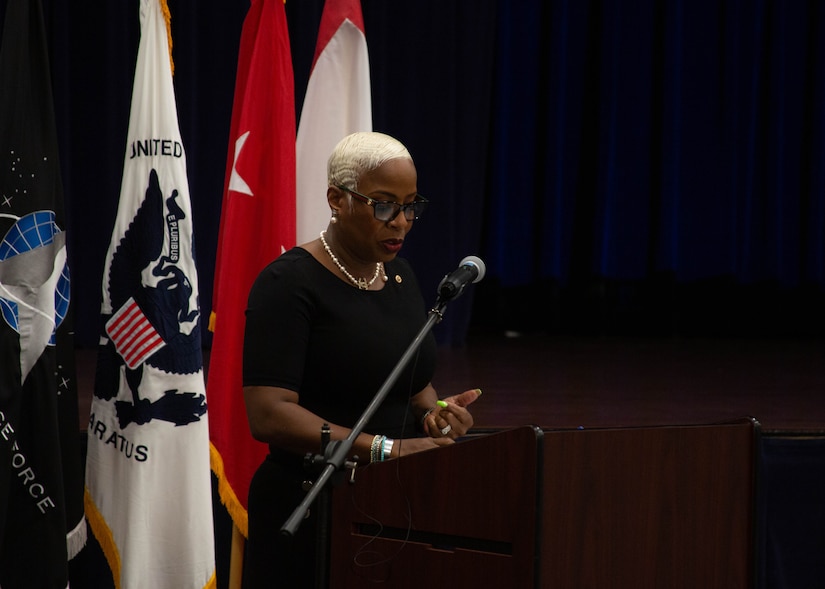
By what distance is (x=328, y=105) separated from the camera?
332 cm

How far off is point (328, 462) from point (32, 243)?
4.45 feet

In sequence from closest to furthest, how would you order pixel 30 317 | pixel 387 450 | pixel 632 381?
pixel 387 450 < pixel 30 317 < pixel 632 381

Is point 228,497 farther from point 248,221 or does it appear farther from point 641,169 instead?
point 641,169

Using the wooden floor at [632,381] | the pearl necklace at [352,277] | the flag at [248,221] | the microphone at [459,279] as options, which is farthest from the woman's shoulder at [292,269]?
the wooden floor at [632,381]

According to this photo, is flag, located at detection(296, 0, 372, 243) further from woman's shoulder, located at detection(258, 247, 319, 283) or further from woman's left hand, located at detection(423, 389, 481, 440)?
woman's left hand, located at detection(423, 389, 481, 440)

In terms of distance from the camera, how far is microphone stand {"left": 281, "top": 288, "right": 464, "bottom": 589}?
1.48 metres

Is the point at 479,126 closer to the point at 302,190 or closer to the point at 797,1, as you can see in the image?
the point at 797,1

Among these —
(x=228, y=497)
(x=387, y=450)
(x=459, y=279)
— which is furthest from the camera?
(x=228, y=497)

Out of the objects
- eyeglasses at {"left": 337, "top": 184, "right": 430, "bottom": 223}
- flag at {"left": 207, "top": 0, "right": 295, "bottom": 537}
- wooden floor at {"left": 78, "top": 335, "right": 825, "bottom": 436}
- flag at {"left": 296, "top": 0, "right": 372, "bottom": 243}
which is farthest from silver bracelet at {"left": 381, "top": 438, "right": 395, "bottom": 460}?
flag at {"left": 296, "top": 0, "right": 372, "bottom": 243}

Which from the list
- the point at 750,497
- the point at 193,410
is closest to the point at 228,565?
the point at 193,410

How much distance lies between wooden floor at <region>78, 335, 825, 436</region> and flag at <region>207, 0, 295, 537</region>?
66cm

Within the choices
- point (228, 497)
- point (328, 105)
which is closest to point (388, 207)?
point (228, 497)

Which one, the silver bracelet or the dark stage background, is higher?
the dark stage background

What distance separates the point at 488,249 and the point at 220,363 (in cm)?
338
